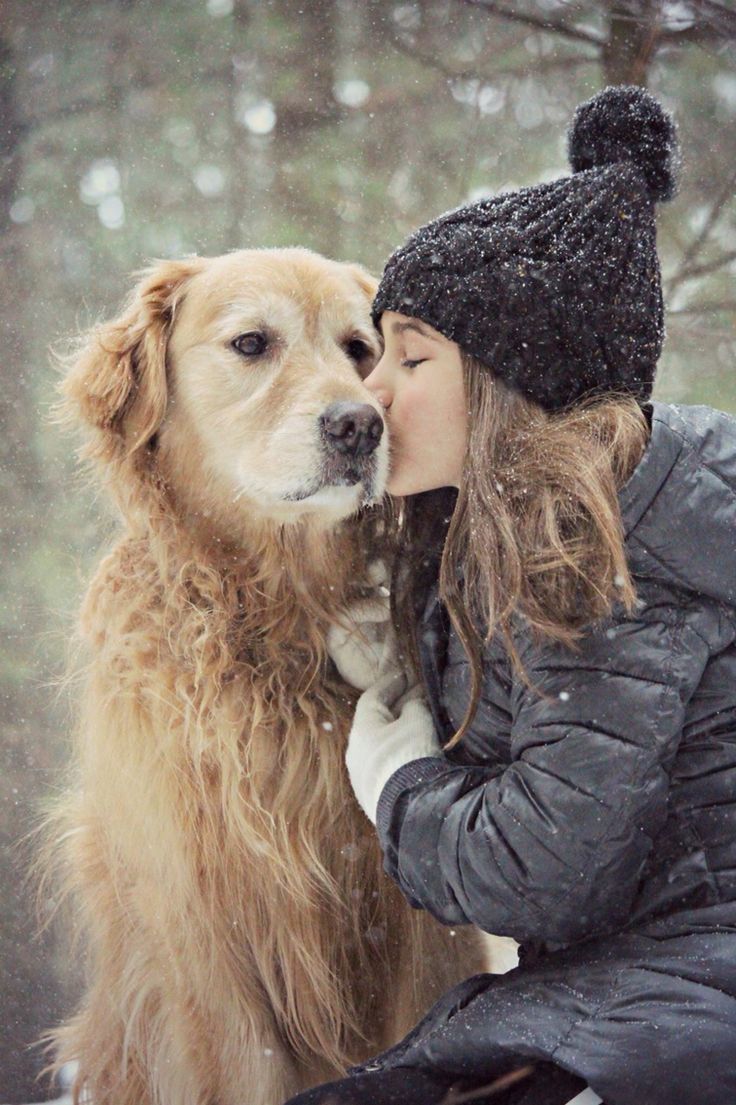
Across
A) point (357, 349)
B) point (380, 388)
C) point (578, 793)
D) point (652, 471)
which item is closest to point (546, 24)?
point (357, 349)

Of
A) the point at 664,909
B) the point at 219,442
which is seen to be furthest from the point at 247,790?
the point at 664,909

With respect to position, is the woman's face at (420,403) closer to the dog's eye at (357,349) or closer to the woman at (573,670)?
the woman at (573,670)

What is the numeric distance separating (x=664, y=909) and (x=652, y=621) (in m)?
0.35

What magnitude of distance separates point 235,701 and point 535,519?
24.3 inches

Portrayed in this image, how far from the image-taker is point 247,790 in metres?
1.59

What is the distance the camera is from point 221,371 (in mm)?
1662

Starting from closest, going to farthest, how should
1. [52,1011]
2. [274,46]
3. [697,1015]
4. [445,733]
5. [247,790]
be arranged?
1. [697,1015]
2. [445,733]
3. [247,790]
4. [52,1011]
5. [274,46]

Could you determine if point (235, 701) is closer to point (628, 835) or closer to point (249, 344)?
point (249, 344)

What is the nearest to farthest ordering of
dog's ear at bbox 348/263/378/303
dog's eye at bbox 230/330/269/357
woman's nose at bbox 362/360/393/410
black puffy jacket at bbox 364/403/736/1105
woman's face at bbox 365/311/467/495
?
1. black puffy jacket at bbox 364/403/736/1105
2. woman's face at bbox 365/311/467/495
3. woman's nose at bbox 362/360/393/410
4. dog's eye at bbox 230/330/269/357
5. dog's ear at bbox 348/263/378/303

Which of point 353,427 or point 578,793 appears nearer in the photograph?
point 578,793

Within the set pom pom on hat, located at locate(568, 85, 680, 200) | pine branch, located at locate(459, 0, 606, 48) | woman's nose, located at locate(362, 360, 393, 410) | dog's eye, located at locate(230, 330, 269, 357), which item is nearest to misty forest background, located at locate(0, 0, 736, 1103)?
pine branch, located at locate(459, 0, 606, 48)

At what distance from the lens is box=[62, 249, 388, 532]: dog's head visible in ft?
5.25

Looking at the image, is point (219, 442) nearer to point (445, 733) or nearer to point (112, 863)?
point (445, 733)

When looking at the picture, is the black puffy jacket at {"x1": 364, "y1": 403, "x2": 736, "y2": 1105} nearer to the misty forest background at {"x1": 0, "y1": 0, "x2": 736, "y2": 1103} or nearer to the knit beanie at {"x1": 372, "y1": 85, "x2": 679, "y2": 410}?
the knit beanie at {"x1": 372, "y1": 85, "x2": 679, "y2": 410}
